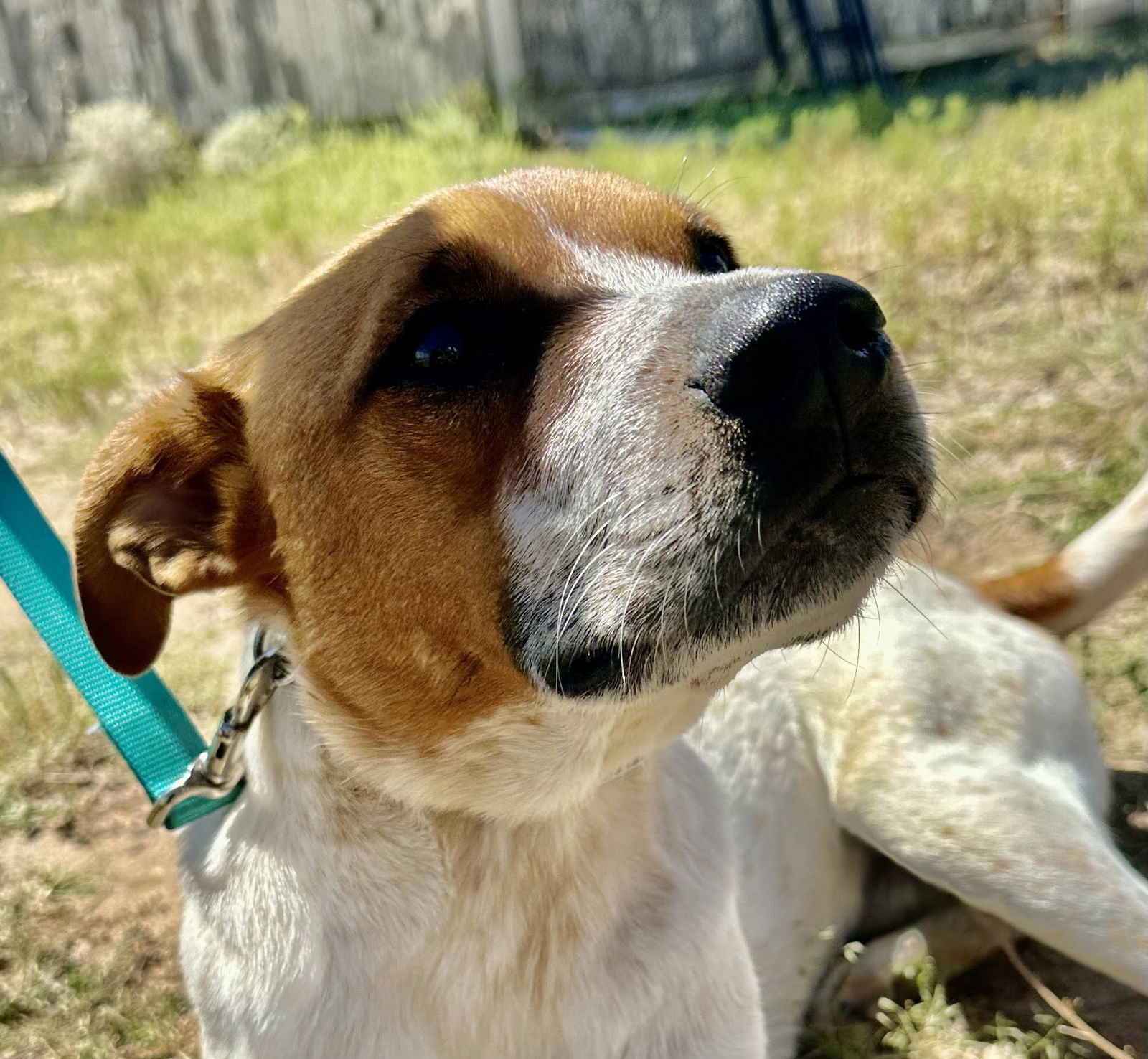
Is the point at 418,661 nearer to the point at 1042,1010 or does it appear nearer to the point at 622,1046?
the point at 622,1046

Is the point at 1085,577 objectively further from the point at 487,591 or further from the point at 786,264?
the point at 786,264

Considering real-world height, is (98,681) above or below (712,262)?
below

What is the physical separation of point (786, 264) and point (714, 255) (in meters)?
3.46

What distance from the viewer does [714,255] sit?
2273 mm

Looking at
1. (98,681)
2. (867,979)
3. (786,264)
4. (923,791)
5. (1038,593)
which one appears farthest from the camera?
(786,264)

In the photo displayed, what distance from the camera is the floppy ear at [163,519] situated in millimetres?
1951

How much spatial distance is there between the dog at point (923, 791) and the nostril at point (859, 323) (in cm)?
110

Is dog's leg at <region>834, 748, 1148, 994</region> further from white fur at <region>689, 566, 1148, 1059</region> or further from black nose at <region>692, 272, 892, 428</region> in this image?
black nose at <region>692, 272, 892, 428</region>

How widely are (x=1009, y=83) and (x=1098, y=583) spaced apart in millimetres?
6108

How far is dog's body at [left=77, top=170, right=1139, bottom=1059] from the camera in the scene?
1.59 meters

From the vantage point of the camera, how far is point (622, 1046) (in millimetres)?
1963

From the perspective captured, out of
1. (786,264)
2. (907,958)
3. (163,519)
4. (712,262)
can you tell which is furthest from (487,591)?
(786,264)

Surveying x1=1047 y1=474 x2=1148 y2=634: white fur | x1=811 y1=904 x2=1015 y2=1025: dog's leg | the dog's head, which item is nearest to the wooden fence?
x1=1047 y1=474 x2=1148 y2=634: white fur

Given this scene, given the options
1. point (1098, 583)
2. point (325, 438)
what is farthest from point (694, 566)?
point (1098, 583)
